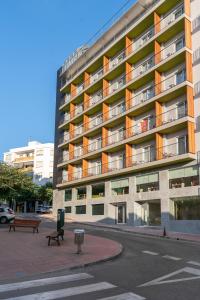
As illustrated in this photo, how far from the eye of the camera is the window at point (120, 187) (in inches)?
1396

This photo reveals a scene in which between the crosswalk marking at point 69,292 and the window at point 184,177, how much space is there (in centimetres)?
1974

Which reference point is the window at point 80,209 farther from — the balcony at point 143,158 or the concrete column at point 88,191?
the balcony at point 143,158

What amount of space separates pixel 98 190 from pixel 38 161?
58.3m

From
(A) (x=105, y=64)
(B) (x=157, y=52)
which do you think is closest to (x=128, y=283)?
(B) (x=157, y=52)

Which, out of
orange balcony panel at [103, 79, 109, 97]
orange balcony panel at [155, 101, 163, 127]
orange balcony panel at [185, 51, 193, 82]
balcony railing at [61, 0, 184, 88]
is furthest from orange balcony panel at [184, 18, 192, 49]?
orange balcony panel at [103, 79, 109, 97]

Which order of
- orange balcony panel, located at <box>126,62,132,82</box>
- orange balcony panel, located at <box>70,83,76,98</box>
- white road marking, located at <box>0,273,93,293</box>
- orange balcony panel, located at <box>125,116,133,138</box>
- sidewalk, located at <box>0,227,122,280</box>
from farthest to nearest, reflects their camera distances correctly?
orange balcony panel, located at <box>70,83,76,98</box> < orange balcony panel, located at <box>126,62,132,82</box> < orange balcony panel, located at <box>125,116,133,138</box> < sidewalk, located at <box>0,227,122,280</box> < white road marking, located at <box>0,273,93,293</box>

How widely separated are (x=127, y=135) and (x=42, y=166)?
208 feet

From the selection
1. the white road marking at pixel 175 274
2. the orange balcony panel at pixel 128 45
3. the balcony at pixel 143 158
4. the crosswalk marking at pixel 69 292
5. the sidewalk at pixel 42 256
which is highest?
the orange balcony panel at pixel 128 45

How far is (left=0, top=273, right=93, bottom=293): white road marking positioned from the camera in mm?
8495

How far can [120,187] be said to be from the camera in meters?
A: 36.5

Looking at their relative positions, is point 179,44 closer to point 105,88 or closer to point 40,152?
point 105,88

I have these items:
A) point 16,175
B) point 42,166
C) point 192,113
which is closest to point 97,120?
point 16,175

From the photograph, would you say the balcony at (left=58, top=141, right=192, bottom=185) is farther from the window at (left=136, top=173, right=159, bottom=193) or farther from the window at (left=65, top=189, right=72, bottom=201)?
the window at (left=65, top=189, right=72, bottom=201)

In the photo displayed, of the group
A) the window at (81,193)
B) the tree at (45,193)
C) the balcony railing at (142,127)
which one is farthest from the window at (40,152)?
the balcony railing at (142,127)
